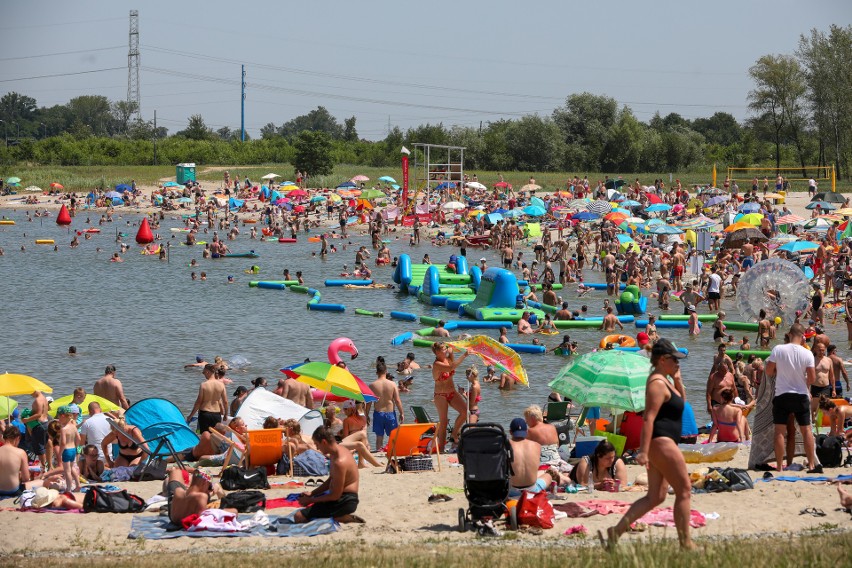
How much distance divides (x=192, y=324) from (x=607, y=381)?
60.6 feet

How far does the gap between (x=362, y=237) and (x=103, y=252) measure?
1135 cm

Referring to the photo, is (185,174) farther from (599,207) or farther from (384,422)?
(384,422)

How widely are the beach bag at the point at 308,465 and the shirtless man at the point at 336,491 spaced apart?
233cm

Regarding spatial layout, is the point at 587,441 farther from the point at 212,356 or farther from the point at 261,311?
the point at 261,311

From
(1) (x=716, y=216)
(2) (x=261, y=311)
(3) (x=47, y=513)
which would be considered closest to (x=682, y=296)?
(2) (x=261, y=311)

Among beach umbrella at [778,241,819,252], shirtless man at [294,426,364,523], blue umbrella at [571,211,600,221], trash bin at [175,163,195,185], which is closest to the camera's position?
shirtless man at [294,426,364,523]

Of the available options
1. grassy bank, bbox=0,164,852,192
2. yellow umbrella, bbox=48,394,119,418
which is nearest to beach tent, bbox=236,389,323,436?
yellow umbrella, bbox=48,394,119,418

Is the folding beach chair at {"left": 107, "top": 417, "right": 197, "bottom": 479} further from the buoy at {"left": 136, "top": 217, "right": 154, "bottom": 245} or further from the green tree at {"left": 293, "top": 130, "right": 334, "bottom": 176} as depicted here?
the green tree at {"left": 293, "top": 130, "right": 334, "bottom": 176}

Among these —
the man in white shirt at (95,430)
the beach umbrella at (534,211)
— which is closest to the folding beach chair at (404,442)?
the man in white shirt at (95,430)

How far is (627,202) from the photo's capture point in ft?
147

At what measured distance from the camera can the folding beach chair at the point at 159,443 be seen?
11144mm

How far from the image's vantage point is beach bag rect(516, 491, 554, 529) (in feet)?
26.9

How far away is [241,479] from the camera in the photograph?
33.8 ft

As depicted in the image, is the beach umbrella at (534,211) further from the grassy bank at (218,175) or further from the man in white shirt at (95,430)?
the man in white shirt at (95,430)
